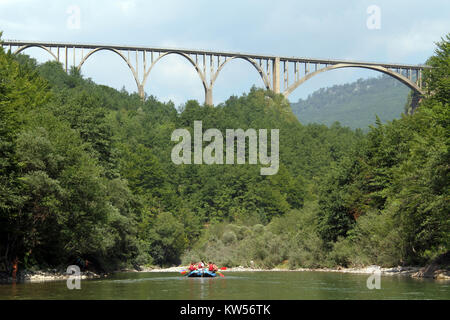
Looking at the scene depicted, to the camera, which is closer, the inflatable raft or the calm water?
the calm water

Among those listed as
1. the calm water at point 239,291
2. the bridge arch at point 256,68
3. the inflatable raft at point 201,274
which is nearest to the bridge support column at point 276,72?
Answer: the bridge arch at point 256,68

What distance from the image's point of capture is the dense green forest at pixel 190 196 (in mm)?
41188

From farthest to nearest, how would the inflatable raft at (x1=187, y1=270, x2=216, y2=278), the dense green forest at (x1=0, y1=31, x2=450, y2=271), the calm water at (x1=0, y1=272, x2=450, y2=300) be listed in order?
the inflatable raft at (x1=187, y1=270, x2=216, y2=278) → the dense green forest at (x1=0, y1=31, x2=450, y2=271) → the calm water at (x1=0, y1=272, x2=450, y2=300)

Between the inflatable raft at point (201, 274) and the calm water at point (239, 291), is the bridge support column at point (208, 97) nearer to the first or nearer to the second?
the inflatable raft at point (201, 274)

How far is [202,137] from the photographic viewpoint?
131875 millimetres

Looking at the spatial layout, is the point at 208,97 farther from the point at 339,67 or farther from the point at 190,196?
the point at 339,67

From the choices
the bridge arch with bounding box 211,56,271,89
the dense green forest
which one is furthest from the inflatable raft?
the bridge arch with bounding box 211,56,271,89

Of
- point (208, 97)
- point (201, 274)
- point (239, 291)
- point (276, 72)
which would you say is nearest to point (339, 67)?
point (276, 72)

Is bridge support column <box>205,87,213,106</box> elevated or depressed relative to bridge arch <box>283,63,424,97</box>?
depressed

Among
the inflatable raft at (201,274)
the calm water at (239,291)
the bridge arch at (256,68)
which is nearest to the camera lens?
the calm water at (239,291)

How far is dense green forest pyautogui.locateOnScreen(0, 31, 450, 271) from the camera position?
135ft

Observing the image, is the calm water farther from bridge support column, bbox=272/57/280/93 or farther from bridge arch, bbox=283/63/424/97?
bridge support column, bbox=272/57/280/93
